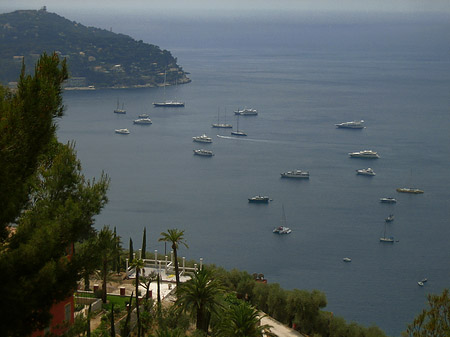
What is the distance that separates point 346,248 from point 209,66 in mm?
73836

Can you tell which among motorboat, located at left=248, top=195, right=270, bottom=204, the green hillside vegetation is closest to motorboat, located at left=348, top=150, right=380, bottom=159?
motorboat, located at left=248, top=195, right=270, bottom=204

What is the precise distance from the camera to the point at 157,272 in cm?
1670

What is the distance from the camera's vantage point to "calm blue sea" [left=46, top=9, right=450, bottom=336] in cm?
2947

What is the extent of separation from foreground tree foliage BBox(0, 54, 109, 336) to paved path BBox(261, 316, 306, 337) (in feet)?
26.7

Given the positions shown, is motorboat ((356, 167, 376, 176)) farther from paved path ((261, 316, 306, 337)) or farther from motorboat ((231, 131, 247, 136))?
paved path ((261, 316, 306, 337))

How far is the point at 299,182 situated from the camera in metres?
42.5

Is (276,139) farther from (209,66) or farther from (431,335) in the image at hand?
(209,66)

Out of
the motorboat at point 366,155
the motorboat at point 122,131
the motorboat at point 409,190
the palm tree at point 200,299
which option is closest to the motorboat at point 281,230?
the motorboat at point 409,190

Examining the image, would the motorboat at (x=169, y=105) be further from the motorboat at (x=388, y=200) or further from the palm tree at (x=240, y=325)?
the palm tree at (x=240, y=325)

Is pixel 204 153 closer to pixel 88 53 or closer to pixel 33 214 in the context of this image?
pixel 33 214

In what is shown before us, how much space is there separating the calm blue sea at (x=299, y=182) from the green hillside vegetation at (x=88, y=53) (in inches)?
149

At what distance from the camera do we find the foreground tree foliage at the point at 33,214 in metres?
7.10

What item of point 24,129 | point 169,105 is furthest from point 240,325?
point 169,105

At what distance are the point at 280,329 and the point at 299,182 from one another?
2673cm
